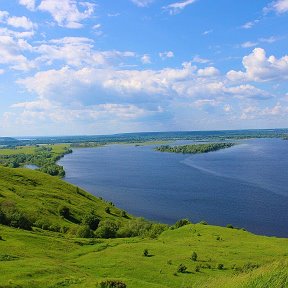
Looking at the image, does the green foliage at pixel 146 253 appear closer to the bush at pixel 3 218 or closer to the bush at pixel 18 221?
the bush at pixel 18 221

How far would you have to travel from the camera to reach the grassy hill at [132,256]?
2942cm

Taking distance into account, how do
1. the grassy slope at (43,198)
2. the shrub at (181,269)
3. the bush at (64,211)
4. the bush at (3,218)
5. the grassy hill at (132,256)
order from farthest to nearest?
the bush at (64,211) → the grassy slope at (43,198) → the bush at (3,218) → the shrub at (181,269) → the grassy hill at (132,256)

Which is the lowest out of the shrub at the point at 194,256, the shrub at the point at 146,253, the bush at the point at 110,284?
the shrub at the point at 194,256

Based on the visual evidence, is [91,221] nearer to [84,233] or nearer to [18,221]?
[84,233]

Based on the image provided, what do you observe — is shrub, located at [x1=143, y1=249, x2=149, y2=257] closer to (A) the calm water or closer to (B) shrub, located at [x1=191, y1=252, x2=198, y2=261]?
(B) shrub, located at [x1=191, y1=252, x2=198, y2=261]

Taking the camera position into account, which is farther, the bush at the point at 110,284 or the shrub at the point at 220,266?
the shrub at the point at 220,266

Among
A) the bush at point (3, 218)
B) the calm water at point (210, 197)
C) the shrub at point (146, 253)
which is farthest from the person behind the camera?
the calm water at point (210, 197)

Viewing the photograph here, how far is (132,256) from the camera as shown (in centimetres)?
5191

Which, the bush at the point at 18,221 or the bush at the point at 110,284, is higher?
the bush at the point at 110,284

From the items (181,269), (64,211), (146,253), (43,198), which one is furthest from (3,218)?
(43,198)

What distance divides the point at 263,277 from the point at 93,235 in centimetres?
5911

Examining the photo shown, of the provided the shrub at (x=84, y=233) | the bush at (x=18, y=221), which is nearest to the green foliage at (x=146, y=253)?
the shrub at (x=84, y=233)

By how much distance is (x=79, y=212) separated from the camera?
102 metres

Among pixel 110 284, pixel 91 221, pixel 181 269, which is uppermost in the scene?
pixel 110 284
